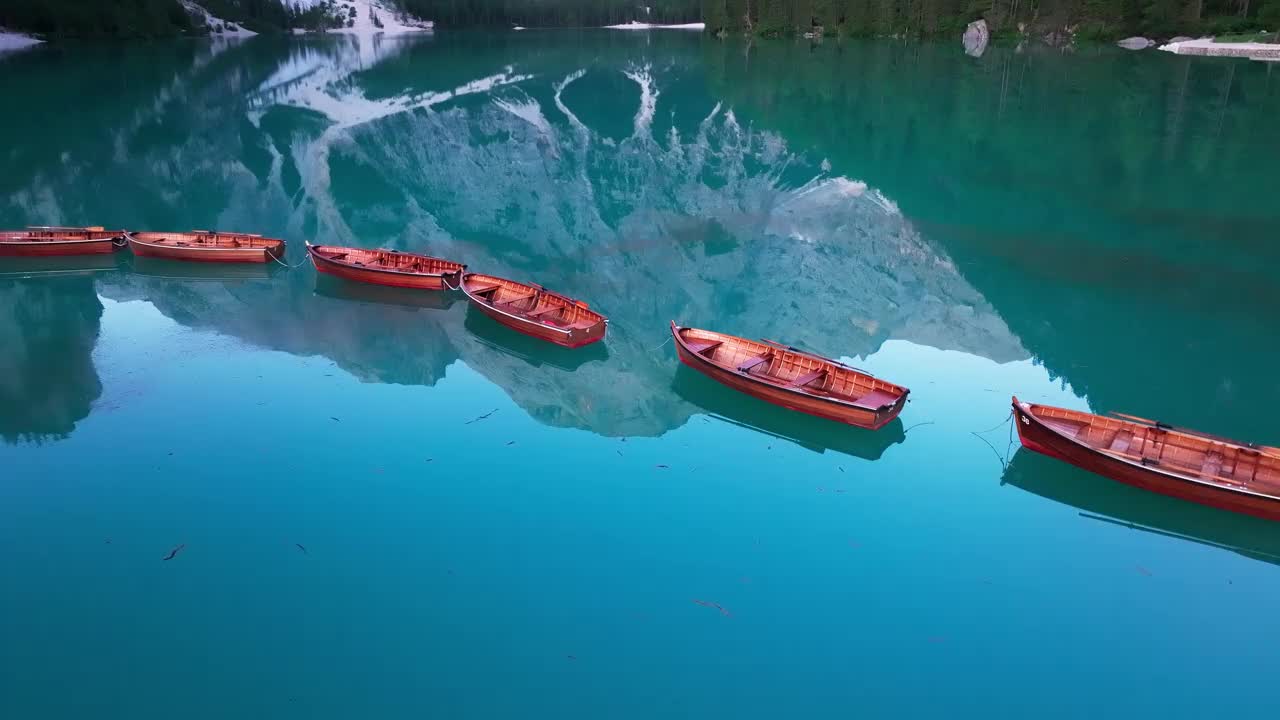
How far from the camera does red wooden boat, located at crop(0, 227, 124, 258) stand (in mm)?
34219

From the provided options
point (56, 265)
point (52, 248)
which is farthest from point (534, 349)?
point (52, 248)

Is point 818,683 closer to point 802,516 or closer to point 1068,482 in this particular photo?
point 802,516

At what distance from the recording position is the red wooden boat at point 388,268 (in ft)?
102

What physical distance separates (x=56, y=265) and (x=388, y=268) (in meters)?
14.7

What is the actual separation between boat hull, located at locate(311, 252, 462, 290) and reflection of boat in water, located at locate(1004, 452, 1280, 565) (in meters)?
19.9

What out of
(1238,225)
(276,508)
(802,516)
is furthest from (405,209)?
(1238,225)

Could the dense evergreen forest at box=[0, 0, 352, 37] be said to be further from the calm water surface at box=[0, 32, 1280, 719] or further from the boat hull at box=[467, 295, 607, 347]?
the boat hull at box=[467, 295, 607, 347]

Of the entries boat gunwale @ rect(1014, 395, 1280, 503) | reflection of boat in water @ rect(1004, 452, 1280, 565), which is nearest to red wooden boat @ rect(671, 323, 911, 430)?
boat gunwale @ rect(1014, 395, 1280, 503)

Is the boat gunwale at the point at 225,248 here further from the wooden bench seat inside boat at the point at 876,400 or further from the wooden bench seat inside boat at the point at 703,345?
the wooden bench seat inside boat at the point at 876,400

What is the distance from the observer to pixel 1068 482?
789 inches

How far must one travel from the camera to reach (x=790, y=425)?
2233cm

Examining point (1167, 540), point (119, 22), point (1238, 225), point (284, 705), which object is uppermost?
point (119, 22)

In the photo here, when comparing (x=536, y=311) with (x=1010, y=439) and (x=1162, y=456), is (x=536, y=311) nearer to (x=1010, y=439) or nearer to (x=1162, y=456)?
(x=1010, y=439)

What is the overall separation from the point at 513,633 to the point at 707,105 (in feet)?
248
